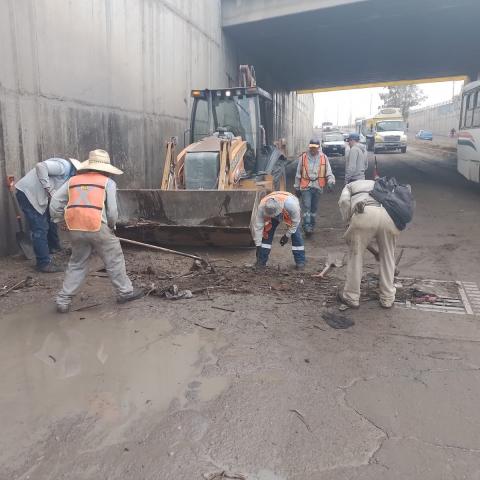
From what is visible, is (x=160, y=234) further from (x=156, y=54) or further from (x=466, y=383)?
(x=156, y=54)

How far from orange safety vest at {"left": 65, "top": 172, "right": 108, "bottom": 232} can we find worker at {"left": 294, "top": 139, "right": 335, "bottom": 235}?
173 inches

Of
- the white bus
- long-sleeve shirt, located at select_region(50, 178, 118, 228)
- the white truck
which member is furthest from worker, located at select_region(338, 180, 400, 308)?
the white truck

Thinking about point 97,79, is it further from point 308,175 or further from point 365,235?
point 365,235

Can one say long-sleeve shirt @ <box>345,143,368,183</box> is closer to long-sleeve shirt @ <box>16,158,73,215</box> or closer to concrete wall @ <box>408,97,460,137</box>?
long-sleeve shirt @ <box>16,158,73,215</box>

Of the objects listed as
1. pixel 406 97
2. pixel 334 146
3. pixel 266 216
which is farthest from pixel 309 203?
pixel 406 97

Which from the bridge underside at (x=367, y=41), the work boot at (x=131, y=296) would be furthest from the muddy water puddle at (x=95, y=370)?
the bridge underside at (x=367, y=41)

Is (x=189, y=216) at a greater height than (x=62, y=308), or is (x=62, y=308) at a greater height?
(x=189, y=216)

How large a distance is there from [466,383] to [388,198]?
1936 mm

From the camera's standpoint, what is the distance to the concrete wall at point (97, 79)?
6742 millimetres

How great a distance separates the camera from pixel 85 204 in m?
4.68

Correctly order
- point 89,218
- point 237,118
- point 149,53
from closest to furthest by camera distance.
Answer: point 89,218 < point 237,118 < point 149,53

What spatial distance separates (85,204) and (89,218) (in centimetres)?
15

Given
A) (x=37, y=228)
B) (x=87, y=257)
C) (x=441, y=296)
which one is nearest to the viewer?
(x=87, y=257)

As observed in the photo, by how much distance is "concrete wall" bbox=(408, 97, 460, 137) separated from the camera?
4864 cm
